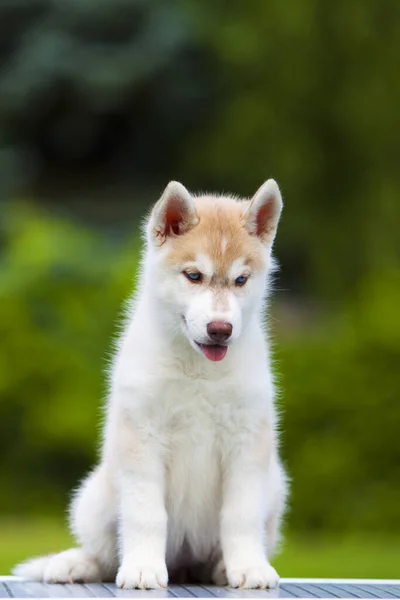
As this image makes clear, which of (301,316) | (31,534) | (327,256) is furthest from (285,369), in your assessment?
(327,256)

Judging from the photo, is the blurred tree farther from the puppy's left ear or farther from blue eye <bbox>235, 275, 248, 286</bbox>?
blue eye <bbox>235, 275, 248, 286</bbox>

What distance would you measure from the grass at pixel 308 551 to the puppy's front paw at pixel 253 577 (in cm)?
482

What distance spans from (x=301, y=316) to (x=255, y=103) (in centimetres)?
427

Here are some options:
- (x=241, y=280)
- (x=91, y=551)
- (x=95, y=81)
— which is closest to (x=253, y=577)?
(x=91, y=551)

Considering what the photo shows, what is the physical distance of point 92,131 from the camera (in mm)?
20500

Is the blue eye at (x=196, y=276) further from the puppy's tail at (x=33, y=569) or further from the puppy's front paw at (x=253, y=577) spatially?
the puppy's tail at (x=33, y=569)

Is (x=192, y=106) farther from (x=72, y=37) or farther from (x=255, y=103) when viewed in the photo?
(x=72, y=37)

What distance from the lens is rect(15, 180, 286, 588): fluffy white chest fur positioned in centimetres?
549

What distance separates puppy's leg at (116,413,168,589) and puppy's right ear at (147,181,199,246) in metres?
0.85

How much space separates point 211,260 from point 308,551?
6.98 meters

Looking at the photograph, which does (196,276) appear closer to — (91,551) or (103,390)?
(91,551)

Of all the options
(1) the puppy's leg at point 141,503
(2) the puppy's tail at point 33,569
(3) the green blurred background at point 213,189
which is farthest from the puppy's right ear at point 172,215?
(3) the green blurred background at point 213,189

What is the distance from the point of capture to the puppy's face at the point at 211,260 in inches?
213

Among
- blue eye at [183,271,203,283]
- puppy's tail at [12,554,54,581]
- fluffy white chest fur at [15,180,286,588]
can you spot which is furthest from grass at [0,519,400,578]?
blue eye at [183,271,203,283]
